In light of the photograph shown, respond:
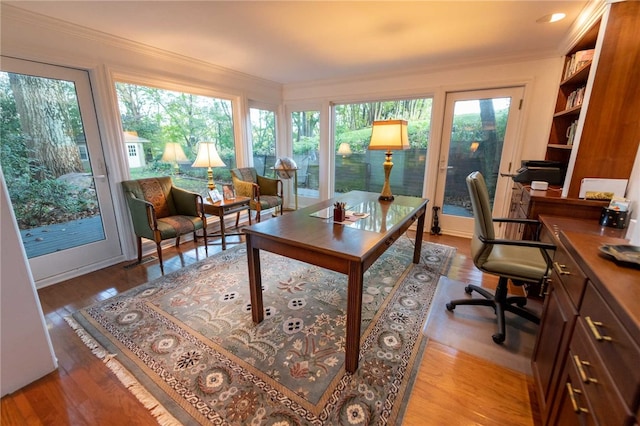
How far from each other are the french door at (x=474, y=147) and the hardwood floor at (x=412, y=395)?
2.55m

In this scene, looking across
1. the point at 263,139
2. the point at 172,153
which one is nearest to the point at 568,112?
the point at 263,139

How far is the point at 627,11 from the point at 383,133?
1.63 metres

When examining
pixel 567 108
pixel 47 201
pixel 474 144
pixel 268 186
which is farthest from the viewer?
pixel 268 186

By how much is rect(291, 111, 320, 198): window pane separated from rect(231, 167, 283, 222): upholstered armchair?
93 cm

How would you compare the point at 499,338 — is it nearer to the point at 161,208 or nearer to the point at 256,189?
the point at 256,189

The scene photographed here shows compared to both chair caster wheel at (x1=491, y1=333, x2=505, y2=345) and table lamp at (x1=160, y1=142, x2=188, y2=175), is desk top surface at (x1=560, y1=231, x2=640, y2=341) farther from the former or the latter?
table lamp at (x1=160, y1=142, x2=188, y2=175)

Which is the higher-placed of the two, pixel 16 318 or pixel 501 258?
pixel 501 258

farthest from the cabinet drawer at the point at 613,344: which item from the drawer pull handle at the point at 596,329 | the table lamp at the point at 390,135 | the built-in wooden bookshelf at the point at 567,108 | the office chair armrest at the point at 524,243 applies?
the built-in wooden bookshelf at the point at 567,108

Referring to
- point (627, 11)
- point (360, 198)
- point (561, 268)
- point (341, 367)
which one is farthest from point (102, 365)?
point (627, 11)

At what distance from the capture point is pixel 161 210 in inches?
119

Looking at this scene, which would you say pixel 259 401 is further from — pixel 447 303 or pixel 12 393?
pixel 447 303

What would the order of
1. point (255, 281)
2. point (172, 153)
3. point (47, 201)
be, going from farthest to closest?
point (172, 153) → point (47, 201) → point (255, 281)

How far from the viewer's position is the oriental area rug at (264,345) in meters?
1.31

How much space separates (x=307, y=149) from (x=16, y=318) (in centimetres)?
412
